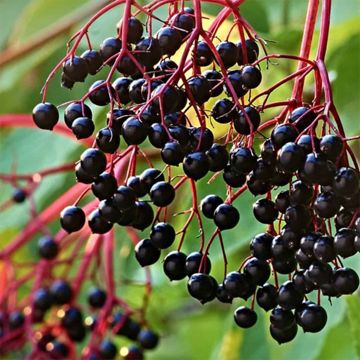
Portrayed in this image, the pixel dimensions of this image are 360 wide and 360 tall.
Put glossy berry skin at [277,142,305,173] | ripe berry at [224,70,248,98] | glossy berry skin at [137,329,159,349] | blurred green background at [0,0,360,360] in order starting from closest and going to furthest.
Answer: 1. glossy berry skin at [277,142,305,173]
2. ripe berry at [224,70,248,98]
3. blurred green background at [0,0,360,360]
4. glossy berry skin at [137,329,159,349]

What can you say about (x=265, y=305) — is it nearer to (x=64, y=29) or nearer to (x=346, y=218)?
(x=346, y=218)

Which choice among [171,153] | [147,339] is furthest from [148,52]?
[147,339]

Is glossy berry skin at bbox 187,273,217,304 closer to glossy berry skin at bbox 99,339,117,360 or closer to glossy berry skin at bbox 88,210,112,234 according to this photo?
glossy berry skin at bbox 88,210,112,234

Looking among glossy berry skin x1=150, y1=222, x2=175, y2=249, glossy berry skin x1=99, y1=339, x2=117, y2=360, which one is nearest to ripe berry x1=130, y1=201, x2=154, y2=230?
glossy berry skin x1=150, y1=222, x2=175, y2=249

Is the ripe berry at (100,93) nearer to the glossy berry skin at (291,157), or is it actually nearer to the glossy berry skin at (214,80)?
the glossy berry skin at (214,80)

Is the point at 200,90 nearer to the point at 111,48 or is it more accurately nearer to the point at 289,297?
the point at 111,48
